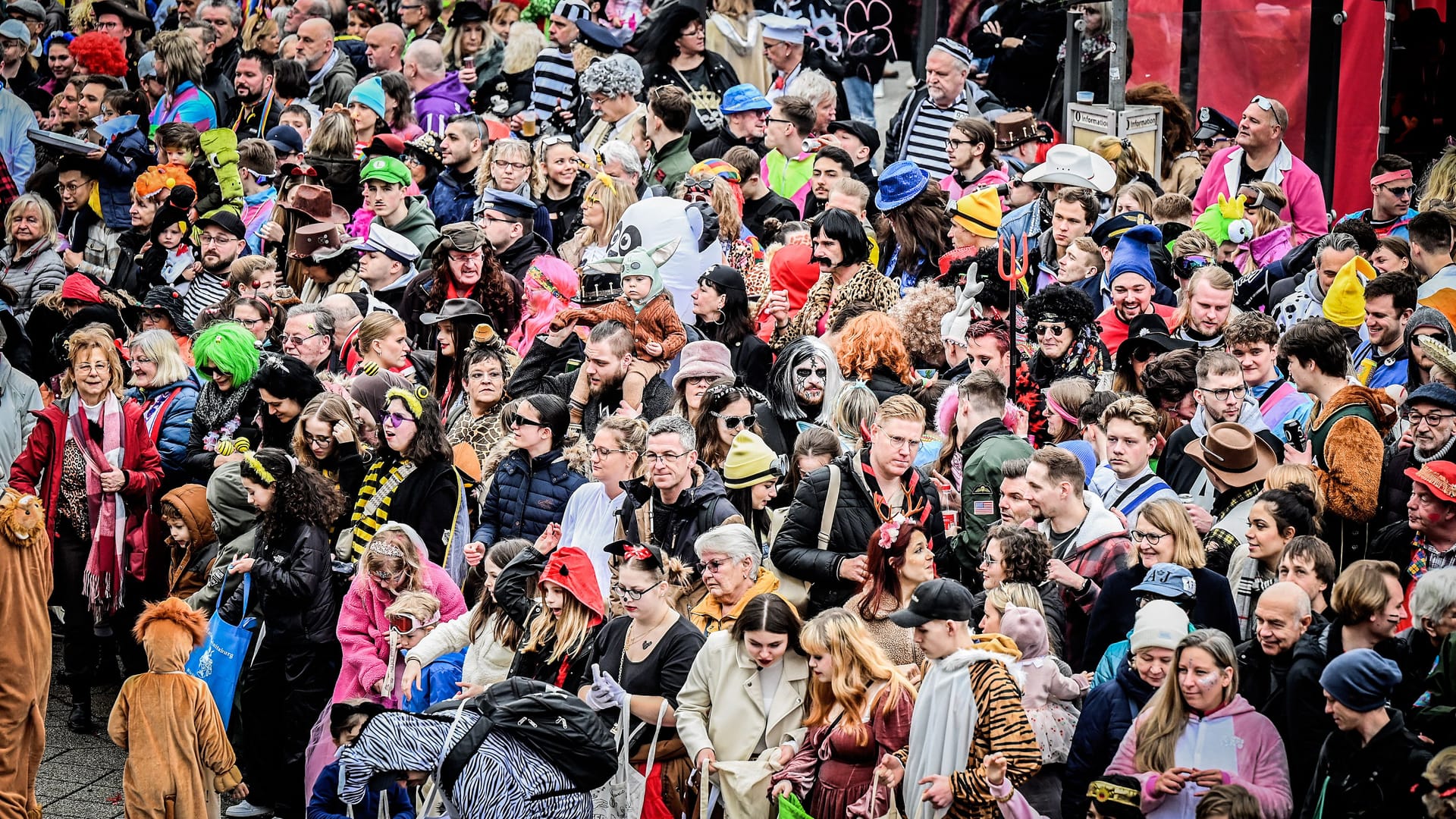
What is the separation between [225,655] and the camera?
935 cm

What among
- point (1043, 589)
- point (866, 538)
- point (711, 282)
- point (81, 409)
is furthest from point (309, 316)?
point (1043, 589)

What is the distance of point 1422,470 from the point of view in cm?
725

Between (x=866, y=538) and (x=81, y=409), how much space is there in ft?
17.2

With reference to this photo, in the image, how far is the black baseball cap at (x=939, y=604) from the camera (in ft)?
22.1

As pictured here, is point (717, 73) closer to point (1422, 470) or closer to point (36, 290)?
point (36, 290)

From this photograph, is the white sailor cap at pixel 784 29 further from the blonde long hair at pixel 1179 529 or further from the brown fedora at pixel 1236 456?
the blonde long hair at pixel 1179 529

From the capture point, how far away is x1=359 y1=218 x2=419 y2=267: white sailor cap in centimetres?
1205

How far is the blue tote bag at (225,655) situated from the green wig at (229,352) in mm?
1684

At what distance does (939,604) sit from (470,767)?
1846 mm

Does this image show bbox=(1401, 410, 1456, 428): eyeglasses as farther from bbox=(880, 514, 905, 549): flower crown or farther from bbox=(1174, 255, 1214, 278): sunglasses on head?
bbox=(1174, 255, 1214, 278): sunglasses on head

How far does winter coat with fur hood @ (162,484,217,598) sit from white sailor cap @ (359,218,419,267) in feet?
7.89

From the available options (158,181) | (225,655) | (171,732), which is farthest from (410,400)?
(158,181)

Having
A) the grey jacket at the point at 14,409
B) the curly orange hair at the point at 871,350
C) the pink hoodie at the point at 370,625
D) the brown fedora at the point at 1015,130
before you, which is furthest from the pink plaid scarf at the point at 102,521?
the brown fedora at the point at 1015,130

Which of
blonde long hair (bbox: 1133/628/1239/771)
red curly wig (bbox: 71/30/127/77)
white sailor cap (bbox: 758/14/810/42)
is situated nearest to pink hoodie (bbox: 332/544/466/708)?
blonde long hair (bbox: 1133/628/1239/771)
